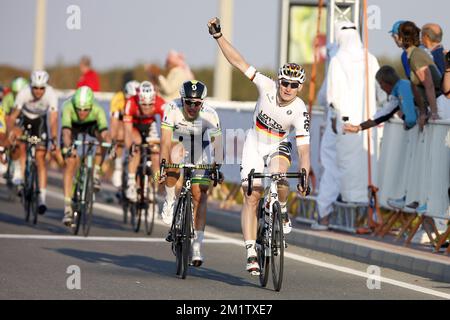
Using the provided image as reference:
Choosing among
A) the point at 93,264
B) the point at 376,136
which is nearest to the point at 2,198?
the point at 376,136

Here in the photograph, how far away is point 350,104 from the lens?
18.8 meters

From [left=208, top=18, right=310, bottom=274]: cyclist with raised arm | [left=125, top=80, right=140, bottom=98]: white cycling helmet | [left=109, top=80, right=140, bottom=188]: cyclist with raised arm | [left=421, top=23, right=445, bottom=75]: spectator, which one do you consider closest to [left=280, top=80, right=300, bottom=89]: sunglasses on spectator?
[left=208, top=18, right=310, bottom=274]: cyclist with raised arm

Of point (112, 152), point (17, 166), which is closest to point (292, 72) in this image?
point (112, 152)

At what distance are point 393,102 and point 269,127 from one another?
3810 millimetres

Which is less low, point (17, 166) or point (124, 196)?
point (17, 166)

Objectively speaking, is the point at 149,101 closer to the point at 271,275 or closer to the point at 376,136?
the point at 376,136

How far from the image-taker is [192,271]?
1497 centimetres

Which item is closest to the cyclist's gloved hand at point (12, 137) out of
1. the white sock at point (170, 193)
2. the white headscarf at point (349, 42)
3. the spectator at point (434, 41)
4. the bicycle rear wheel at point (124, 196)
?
the bicycle rear wheel at point (124, 196)

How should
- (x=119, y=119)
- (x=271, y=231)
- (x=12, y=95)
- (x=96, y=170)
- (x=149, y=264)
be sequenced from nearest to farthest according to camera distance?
(x=271, y=231) → (x=149, y=264) → (x=96, y=170) → (x=119, y=119) → (x=12, y=95)

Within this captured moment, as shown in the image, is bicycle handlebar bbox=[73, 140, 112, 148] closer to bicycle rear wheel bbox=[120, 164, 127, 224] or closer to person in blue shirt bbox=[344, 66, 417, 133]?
bicycle rear wheel bbox=[120, 164, 127, 224]

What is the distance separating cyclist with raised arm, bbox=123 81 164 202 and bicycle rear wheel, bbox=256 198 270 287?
6390 mm

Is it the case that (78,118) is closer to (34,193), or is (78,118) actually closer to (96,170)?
(96,170)

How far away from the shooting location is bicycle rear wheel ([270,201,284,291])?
520 inches
